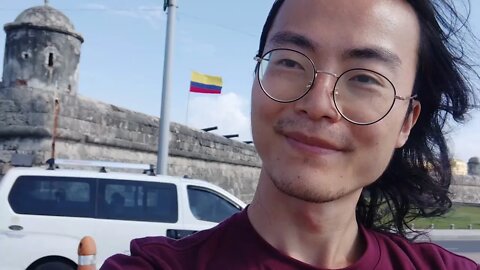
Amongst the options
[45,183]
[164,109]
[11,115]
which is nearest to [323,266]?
[45,183]

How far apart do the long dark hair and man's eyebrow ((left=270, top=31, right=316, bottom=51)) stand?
177 mm

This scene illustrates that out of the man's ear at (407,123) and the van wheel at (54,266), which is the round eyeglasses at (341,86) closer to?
the man's ear at (407,123)

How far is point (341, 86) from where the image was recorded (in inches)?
49.6

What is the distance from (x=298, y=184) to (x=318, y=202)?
8 cm

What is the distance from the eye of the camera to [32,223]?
21.9ft

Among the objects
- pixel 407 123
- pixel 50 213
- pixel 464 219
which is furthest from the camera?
pixel 464 219

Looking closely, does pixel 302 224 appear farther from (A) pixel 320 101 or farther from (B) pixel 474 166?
(B) pixel 474 166

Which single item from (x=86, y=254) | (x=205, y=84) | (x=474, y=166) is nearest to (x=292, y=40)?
(x=86, y=254)

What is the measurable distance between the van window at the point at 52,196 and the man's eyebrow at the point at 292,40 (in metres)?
5.73

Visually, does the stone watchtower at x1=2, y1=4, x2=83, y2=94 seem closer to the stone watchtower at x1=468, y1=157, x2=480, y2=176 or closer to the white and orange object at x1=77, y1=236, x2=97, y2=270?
the white and orange object at x1=77, y1=236, x2=97, y2=270

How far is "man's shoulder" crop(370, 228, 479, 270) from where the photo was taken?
1493 millimetres

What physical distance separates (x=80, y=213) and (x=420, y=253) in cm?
577

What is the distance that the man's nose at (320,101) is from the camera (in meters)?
1.22

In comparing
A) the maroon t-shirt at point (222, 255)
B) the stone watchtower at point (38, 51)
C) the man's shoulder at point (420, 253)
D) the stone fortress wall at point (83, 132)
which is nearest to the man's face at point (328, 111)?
the maroon t-shirt at point (222, 255)
